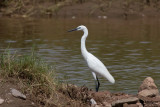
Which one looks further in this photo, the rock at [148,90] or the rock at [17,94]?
the rock at [148,90]

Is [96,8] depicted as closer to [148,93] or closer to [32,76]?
[148,93]

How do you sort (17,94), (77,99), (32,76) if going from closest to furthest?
(17,94) < (32,76) < (77,99)

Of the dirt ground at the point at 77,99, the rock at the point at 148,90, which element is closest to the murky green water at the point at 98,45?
Answer: the rock at the point at 148,90

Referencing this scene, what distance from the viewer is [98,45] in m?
14.8

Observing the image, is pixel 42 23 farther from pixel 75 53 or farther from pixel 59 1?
pixel 75 53

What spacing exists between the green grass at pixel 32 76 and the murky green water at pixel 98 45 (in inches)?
30.1

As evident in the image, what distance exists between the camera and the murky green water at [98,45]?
32.4ft

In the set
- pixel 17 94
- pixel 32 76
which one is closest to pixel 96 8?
pixel 32 76

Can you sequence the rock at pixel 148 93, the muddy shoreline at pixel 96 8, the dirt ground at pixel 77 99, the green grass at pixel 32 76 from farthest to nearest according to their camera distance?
the muddy shoreline at pixel 96 8, the rock at pixel 148 93, the green grass at pixel 32 76, the dirt ground at pixel 77 99

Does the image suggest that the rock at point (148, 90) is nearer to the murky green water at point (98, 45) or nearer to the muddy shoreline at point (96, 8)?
the murky green water at point (98, 45)

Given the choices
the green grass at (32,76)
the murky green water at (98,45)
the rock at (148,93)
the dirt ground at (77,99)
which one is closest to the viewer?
the dirt ground at (77,99)

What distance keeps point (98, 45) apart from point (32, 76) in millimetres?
8038

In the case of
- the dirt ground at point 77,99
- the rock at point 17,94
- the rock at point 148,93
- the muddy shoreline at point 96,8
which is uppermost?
the rock at point 17,94

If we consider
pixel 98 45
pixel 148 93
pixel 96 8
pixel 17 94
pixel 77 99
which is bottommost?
pixel 96 8
